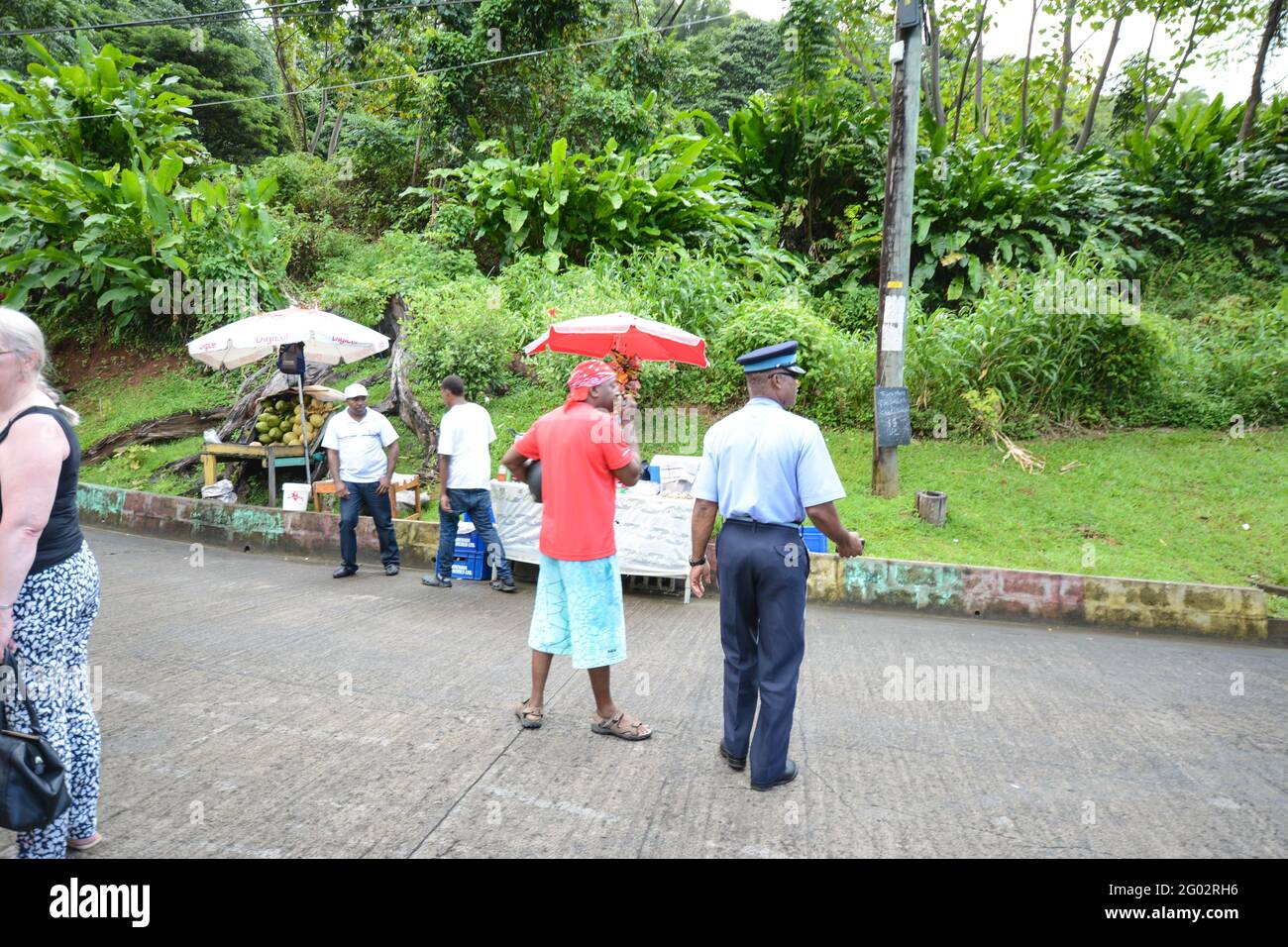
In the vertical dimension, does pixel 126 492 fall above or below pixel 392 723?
above

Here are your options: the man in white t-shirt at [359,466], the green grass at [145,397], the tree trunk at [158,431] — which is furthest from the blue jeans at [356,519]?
the green grass at [145,397]

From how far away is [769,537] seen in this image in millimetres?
3711

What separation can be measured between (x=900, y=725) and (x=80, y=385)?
16.1 metres

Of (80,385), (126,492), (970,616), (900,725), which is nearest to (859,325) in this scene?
(970,616)

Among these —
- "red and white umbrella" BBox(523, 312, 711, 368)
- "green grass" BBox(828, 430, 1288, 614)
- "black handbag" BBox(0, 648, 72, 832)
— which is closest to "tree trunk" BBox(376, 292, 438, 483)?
"red and white umbrella" BBox(523, 312, 711, 368)

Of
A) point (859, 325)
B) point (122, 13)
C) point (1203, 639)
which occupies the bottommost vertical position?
point (1203, 639)

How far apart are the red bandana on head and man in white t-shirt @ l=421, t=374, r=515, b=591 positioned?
129 inches

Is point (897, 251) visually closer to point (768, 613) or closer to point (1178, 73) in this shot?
point (768, 613)

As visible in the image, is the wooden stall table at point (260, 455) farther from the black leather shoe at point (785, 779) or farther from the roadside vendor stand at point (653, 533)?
the black leather shoe at point (785, 779)

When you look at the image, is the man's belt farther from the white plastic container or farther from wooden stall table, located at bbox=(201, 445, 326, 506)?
wooden stall table, located at bbox=(201, 445, 326, 506)

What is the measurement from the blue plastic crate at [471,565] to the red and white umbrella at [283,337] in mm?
3386

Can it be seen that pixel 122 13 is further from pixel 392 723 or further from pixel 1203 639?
pixel 1203 639

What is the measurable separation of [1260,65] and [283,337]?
17265 mm
